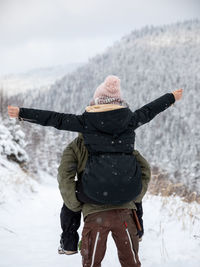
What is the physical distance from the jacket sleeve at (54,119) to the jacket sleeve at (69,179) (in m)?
0.22

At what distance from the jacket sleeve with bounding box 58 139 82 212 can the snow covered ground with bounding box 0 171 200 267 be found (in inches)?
49.9

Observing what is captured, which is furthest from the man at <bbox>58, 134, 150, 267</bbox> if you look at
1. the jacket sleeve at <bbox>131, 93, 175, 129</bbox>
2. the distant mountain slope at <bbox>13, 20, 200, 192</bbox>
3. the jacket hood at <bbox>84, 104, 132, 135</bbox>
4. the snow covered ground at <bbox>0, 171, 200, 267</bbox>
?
the distant mountain slope at <bbox>13, 20, 200, 192</bbox>

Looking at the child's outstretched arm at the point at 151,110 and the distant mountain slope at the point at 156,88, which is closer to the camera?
the child's outstretched arm at the point at 151,110

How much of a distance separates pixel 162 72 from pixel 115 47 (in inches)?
2808

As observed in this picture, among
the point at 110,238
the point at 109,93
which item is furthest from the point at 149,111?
the point at 110,238

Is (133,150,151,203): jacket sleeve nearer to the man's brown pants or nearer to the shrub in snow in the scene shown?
the man's brown pants

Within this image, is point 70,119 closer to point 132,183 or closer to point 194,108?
point 132,183

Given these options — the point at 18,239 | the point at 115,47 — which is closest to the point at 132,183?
the point at 18,239

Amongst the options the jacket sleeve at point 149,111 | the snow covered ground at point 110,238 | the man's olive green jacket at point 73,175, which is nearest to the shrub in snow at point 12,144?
the snow covered ground at point 110,238

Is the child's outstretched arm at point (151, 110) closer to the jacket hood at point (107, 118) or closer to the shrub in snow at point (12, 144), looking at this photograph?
the jacket hood at point (107, 118)

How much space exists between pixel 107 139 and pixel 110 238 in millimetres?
2130

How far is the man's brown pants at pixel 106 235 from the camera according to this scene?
177cm

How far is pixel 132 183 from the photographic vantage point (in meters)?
1.77

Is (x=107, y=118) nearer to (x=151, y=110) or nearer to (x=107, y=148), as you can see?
(x=107, y=148)
